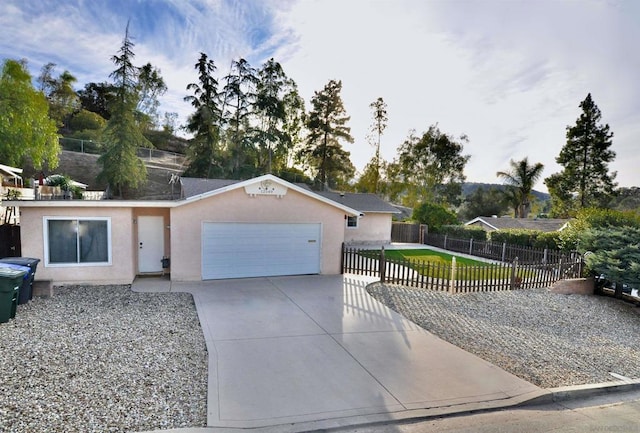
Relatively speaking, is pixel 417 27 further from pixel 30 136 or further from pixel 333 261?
pixel 30 136

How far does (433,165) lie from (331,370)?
35.1m

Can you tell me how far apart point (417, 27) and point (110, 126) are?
21.8m

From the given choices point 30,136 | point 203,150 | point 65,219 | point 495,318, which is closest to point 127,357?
point 65,219

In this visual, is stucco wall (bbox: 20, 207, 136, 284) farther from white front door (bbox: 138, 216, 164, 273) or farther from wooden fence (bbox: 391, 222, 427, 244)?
wooden fence (bbox: 391, 222, 427, 244)

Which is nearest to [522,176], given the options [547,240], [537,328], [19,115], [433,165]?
[433,165]

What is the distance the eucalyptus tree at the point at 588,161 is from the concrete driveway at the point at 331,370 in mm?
32134

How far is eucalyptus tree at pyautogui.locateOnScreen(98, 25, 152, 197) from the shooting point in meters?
23.2

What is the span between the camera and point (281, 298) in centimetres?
963

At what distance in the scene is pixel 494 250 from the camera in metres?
20.7

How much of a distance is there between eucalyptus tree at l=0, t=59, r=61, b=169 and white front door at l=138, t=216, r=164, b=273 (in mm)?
11295

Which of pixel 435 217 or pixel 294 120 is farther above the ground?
pixel 294 120

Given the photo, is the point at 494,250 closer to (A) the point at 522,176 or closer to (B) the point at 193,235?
(B) the point at 193,235

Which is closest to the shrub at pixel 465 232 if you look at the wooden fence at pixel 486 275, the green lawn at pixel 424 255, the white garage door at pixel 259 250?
the green lawn at pixel 424 255

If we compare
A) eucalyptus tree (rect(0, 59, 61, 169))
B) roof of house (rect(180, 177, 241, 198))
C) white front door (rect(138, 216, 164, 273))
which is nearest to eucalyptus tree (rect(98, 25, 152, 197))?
eucalyptus tree (rect(0, 59, 61, 169))
